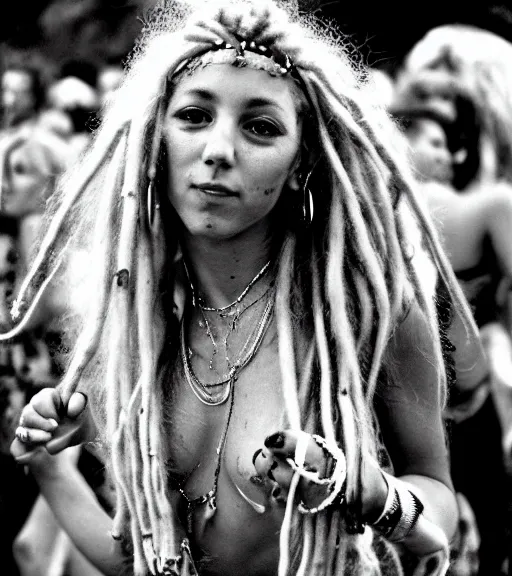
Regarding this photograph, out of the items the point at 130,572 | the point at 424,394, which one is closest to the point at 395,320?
the point at 424,394

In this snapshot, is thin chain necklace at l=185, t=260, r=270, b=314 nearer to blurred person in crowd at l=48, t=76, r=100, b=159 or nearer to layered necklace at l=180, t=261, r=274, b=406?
layered necklace at l=180, t=261, r=274, b=406

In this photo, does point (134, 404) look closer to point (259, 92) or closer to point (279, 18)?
point (259, 92)

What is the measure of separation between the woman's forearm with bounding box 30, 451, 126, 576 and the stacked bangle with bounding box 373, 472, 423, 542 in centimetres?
65

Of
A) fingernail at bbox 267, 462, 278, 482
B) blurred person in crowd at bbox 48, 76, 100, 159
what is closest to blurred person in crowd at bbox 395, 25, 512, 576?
blurred person in crowd at bbox 48, 76, 100, 159

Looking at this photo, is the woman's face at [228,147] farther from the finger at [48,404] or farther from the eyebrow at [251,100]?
the finger at [48,404]

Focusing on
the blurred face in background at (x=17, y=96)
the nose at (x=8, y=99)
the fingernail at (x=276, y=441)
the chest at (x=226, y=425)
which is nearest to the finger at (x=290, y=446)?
the fingernail at (x=276, y=441)

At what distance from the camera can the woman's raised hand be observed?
1.78 m

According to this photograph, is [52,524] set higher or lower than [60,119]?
lower

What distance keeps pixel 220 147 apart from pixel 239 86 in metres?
0.14

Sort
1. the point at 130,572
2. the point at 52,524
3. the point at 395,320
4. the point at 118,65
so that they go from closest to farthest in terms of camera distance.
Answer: the point at 395,320 < the point at 130,572 < the point at 52,524 < the point at 118,65

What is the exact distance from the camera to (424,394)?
1924mm

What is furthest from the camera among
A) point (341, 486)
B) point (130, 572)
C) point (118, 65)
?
point (118, 65)

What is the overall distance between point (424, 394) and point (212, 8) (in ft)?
2.96

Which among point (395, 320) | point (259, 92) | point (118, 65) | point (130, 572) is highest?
point (259, 92)
